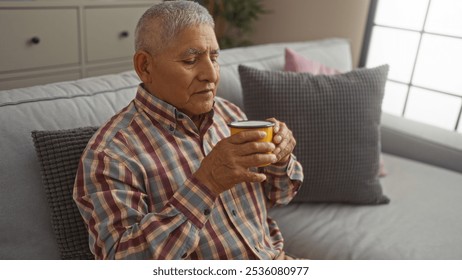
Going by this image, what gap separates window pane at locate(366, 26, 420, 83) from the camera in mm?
2678

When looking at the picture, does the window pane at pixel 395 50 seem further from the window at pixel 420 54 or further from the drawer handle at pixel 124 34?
the drawer handle at pixel 124 34

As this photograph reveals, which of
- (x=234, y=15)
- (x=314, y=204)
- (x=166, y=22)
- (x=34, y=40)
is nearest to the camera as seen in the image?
(x=166, y=22)

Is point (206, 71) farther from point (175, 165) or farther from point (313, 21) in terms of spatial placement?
point (313, 21)

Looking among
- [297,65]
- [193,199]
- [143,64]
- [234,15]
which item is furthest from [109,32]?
[193,199]

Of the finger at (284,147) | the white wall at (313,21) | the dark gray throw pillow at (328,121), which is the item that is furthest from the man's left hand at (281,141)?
the white wall at (313,21)

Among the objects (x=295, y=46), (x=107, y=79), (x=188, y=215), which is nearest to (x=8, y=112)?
(x=107, y=79)

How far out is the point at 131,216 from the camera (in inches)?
35.2

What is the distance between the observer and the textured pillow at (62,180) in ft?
3.39

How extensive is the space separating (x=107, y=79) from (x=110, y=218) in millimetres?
639

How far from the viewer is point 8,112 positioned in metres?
1.10

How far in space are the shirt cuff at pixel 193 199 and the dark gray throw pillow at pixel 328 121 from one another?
635mm

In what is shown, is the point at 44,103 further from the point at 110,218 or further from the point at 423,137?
the point at 423,137

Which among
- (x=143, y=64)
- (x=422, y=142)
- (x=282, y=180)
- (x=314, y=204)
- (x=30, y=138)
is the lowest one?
(x=314, y=204)

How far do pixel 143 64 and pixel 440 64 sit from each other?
2159 millimetres
